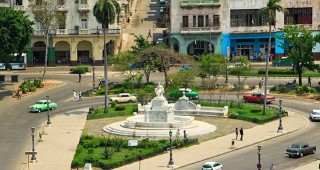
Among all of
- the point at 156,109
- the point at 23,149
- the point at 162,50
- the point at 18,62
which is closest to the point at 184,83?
the point at 162,50

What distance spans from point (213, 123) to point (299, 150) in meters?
21.6

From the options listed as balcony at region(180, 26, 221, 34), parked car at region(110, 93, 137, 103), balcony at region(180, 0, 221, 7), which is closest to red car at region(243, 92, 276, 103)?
parked car at region(110, 93, 137, 103)

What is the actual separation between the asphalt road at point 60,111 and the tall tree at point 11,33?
7565 millimetres

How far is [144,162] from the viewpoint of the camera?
8019 cm

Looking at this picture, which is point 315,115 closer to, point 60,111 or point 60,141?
point 60,141

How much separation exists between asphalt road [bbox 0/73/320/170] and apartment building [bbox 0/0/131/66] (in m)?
15.7

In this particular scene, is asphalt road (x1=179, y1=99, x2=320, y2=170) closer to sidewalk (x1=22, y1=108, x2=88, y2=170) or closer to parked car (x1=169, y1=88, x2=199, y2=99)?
sidewalk (x1=22, y1=108, x2=88, y2=170)

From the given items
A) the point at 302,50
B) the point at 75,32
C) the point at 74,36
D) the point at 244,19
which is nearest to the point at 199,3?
the point at 244,19

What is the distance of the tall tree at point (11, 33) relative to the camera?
407 feet

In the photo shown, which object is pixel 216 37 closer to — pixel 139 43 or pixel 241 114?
pixel 139 43

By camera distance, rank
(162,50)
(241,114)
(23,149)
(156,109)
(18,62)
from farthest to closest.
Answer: (18,62) < (162,50) < (241,114) < (156,109) < (23,149)

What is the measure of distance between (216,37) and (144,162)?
78354 mm

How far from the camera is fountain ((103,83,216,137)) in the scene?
93.9 metres

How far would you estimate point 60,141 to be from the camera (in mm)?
91375
